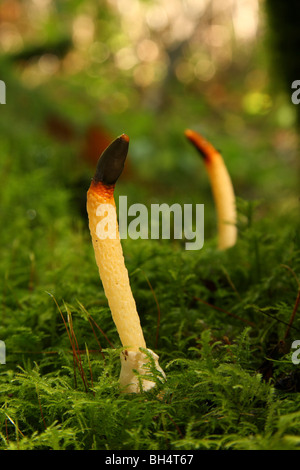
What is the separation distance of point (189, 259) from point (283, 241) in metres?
0.45

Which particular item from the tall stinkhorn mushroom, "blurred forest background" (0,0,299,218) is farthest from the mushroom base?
"blurred forest background" (0,0,299,218)

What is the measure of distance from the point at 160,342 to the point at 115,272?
17.0 inches

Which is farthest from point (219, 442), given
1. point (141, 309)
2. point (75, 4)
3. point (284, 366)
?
point (75, 4)

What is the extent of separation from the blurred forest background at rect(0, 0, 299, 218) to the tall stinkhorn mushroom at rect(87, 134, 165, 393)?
2.14 meters

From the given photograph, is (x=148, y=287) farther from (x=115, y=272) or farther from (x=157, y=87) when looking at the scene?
(x=157, y=87)

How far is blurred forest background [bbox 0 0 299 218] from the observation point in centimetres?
480

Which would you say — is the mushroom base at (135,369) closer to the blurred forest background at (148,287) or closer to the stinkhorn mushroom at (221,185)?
the blurred forest background at (148,287)

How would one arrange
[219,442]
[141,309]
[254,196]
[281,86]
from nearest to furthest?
[219,442] → [141,309] → [281,86] → [254,196]

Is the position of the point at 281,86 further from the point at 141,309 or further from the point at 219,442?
the point at 219,442

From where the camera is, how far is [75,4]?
834 centimetres

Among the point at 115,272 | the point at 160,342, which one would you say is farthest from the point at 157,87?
the point at 115,272

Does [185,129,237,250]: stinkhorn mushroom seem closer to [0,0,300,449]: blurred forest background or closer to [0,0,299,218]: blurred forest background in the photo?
[0,0,300,449]: blurred forest background

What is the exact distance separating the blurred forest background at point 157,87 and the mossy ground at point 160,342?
1.50 m

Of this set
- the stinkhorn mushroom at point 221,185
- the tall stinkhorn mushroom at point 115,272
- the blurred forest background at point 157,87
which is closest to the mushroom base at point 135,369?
the tall stinkhorn mushroom at point 115,272
